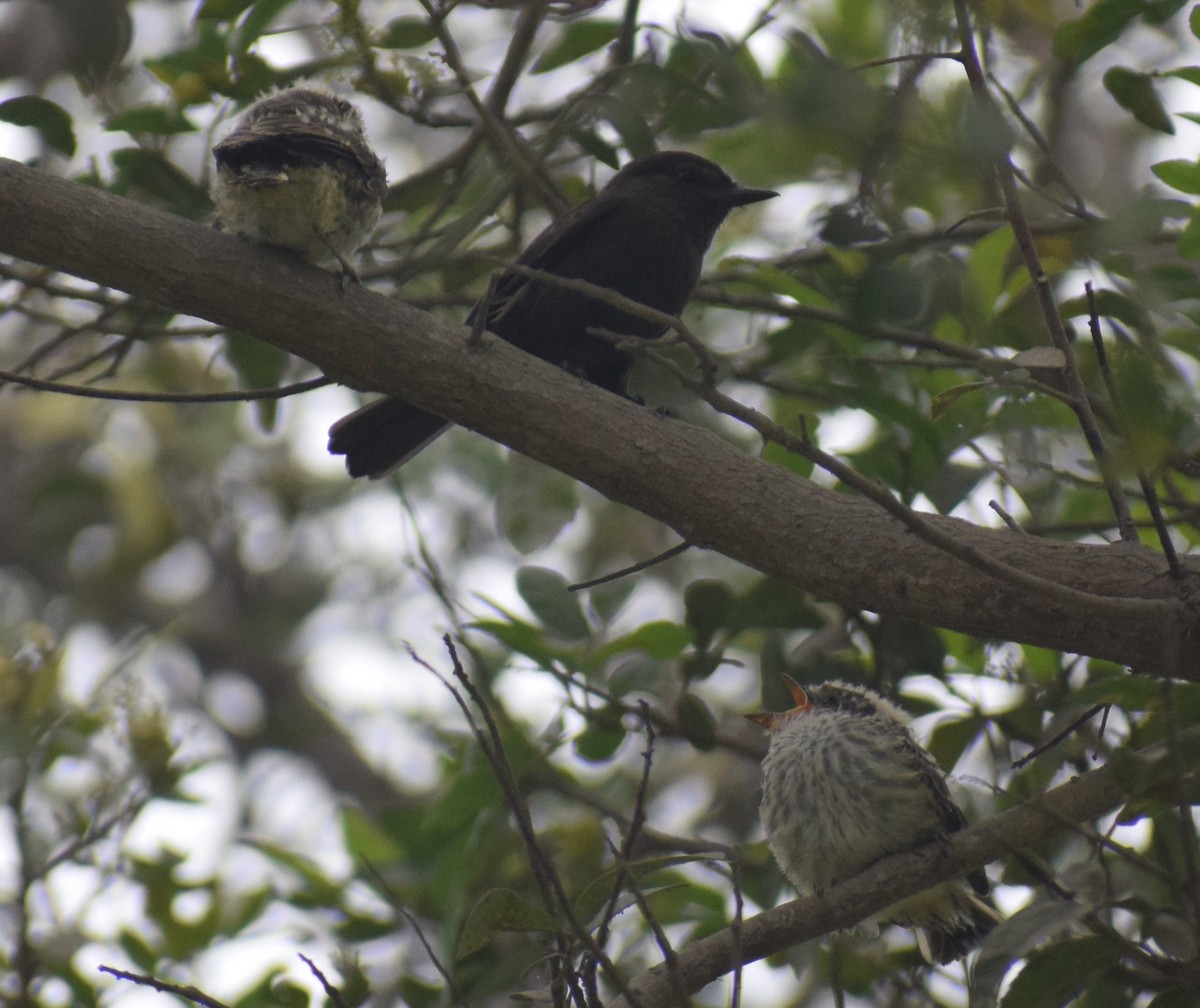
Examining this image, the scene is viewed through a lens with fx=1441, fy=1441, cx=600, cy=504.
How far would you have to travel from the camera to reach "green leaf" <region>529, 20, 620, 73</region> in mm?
4066

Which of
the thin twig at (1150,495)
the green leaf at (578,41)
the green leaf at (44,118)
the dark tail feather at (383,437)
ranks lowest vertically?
the thin twig at (1150,495)

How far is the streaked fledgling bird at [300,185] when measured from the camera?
3.10 metres

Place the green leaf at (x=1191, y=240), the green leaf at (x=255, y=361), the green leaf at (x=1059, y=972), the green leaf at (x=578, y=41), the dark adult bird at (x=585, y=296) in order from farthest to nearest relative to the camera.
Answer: the green leaf at (x=255, y=361), the dark adult bird at (x=585, y=296), the green leaf at (x=578, y=41), the green leaf at (x=1191, y=240), the green leaf at (x=1059, y=972)

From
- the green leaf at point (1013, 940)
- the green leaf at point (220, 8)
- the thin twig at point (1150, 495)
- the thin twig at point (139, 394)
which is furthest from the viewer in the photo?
the green leaf at point (220, 8)

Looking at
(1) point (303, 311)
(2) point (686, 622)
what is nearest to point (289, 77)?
(1) point (303, 311)

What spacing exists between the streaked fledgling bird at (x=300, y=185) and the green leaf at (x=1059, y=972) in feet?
6.43

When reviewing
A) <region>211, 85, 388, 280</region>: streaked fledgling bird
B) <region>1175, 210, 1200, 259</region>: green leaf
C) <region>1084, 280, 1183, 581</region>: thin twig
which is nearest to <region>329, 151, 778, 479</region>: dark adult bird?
<region>211, 85, 388, 280</region>: streaked fledgling bird

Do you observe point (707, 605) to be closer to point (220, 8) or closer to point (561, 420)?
point (561, 420)

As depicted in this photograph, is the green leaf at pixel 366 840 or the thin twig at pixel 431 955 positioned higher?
the green leaf at pixel 366 840

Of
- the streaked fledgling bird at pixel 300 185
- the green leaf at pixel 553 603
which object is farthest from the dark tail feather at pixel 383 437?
the streaked fledgling bird at pixel 300 185

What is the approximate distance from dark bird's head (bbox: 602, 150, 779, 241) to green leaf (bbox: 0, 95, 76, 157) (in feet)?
5.45

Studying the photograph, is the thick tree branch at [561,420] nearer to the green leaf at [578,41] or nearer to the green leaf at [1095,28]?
the green leaf at [1095,28]

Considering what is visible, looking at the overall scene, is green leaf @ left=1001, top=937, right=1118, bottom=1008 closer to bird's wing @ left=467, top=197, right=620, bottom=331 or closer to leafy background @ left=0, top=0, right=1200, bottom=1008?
leafy background @ left=0, top=0, right=1200, bottom=1008

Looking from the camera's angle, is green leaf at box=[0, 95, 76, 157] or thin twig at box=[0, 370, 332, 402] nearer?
thin twig at box=[0, 370, 332, 402]
